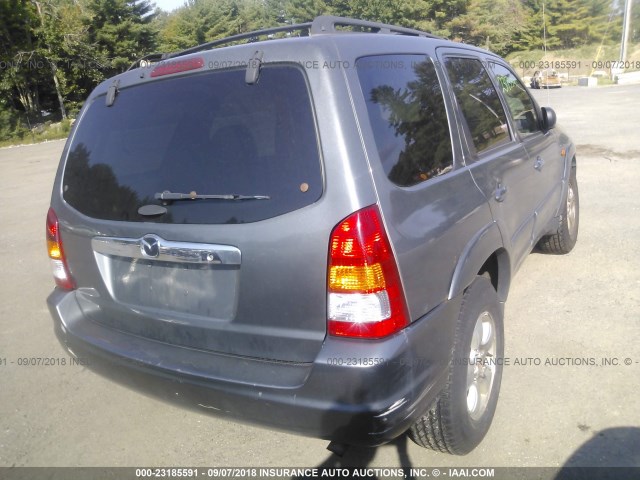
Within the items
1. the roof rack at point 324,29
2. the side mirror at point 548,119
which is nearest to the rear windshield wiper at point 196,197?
the roof rack at point 324,29

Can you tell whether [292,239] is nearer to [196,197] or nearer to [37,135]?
[196,197]

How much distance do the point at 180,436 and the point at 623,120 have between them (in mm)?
15252

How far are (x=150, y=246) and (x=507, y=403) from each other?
2.09 meters

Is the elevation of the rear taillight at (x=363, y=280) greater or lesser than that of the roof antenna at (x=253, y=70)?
lesser

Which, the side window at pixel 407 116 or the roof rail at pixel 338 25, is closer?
the side window at pixel 407 116

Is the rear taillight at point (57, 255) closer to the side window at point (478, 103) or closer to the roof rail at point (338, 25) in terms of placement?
the roof rail at point (338, 25)

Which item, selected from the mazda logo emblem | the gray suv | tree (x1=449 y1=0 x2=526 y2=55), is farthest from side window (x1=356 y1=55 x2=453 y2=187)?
tree (x1=449 y1=0 x2=526 y2=55)

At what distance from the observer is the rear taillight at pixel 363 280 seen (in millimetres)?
1880

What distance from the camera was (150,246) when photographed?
2.18m

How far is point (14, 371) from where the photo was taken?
3645mm

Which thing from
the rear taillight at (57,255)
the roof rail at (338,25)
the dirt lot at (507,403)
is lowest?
the dirt lot at (507,403)

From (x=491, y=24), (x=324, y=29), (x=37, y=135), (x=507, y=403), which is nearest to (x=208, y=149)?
(x=324, y=29)

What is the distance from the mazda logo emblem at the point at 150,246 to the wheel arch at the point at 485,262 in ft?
4.06

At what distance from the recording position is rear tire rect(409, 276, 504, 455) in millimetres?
2299
